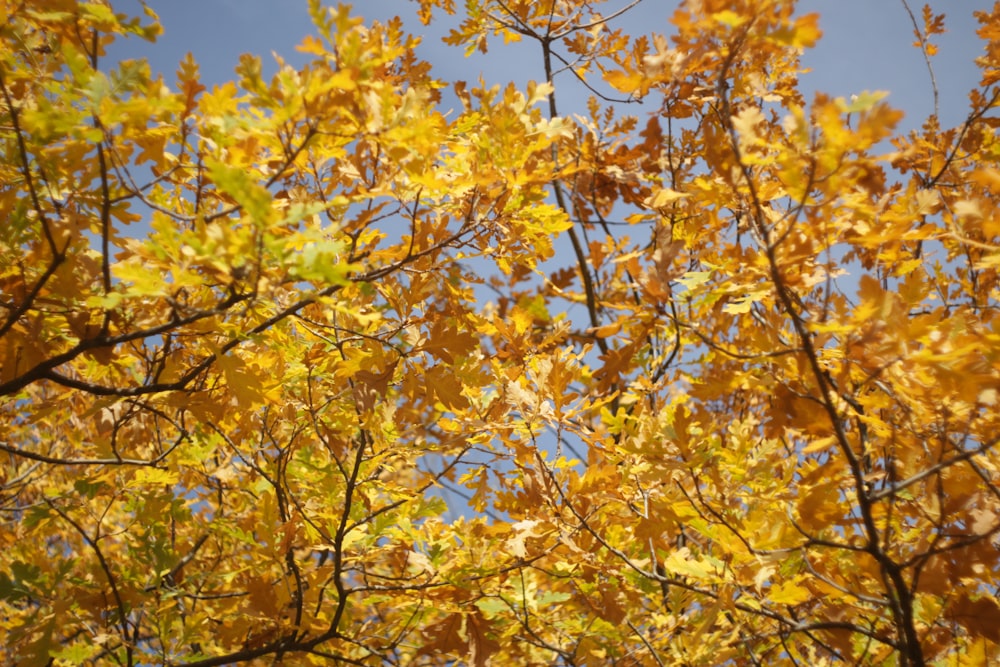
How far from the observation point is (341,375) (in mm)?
Result: 1917

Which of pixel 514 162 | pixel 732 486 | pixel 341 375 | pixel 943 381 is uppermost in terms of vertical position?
pixel 514 162

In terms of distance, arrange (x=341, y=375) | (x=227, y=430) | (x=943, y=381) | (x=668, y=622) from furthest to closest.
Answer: (x=227, y=430) → (x=668, y=622) → (x=341, y=375) → (x=943, y=381)

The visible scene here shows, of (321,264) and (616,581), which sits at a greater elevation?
(321,264)

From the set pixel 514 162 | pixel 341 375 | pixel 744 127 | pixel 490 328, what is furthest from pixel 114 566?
pixel 744 127

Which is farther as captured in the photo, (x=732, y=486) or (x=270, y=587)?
(x=270, y=587)

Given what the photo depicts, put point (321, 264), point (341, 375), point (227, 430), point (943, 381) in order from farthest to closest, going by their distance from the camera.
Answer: point (227, 430) < point (341, 375) < point (943, 381) < point (321, 264)

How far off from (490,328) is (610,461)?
675 mm

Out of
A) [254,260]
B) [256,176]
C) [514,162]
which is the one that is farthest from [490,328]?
[254,260]

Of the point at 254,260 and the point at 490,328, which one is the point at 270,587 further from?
the point at 254,260

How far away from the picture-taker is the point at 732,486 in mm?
1935

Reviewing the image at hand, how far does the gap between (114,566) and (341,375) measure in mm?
2296

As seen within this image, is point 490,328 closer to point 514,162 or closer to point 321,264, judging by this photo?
point 514,162

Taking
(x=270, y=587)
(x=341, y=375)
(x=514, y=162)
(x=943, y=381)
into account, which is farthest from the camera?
(x=270, y=587)

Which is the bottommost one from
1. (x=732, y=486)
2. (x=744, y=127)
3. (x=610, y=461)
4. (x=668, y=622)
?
(x=668, y=622)
